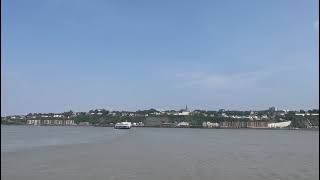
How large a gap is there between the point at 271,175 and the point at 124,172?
598 cm

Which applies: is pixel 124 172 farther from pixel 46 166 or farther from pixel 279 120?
pixel 279 120

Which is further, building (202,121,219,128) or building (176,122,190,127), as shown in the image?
building (202,121,219,128)

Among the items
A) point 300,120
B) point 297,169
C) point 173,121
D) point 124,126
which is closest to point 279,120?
point 300,120

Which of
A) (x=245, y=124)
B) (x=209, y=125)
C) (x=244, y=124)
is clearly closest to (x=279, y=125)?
(x=245, y=124)

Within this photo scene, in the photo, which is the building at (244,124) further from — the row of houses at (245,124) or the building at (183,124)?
the building at (183,124)

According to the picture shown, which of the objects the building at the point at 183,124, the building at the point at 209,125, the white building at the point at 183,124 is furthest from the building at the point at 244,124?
the white building at the point at 183,124

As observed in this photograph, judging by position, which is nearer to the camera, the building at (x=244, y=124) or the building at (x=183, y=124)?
the building at (x=244, y=124)

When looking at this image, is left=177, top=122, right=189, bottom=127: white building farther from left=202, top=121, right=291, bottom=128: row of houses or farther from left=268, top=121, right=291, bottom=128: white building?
left=268, top=121, right=291, bottom=128: white building

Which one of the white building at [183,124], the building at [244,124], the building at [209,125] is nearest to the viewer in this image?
the building at [244,124]

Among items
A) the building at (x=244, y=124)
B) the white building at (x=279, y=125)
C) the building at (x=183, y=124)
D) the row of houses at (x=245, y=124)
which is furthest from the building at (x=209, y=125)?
the white building at (x=279, y=125)

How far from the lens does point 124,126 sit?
136375mm

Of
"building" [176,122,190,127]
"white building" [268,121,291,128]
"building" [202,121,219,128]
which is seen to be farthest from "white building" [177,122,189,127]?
"white building" [268,121,291,128]

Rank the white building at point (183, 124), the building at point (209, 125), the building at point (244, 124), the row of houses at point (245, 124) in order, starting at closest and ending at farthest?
the row of houses at point (245, 124), the building at point (244, 124), the white building at point (183, 124), the building at point (209, 125)

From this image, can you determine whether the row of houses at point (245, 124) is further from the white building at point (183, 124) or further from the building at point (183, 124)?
the white building at point (183, 124)
